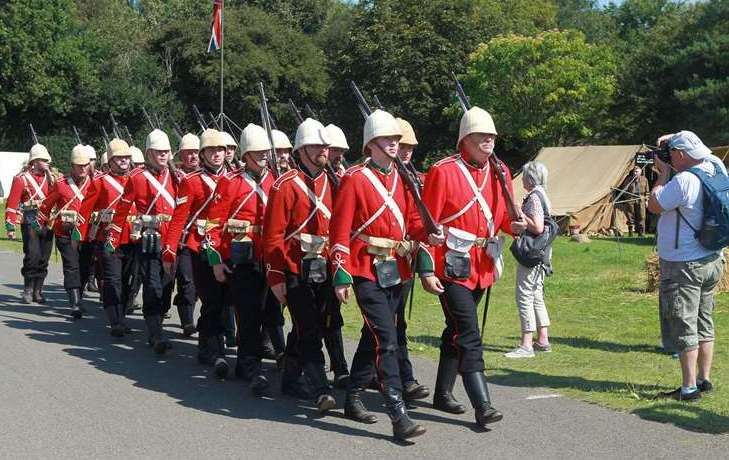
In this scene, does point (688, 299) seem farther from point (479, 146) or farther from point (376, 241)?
point (376, 241)

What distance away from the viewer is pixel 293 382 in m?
8.32

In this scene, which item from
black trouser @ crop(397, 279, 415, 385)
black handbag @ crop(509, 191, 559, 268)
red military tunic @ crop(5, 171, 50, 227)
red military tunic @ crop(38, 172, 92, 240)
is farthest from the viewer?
red military tunic @ crop(5, 171, 50, 227)

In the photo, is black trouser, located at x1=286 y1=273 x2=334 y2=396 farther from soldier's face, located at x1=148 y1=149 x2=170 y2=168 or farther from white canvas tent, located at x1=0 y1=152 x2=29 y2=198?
white canvas tent, located at x1=0 y1=152 x2=29 y2=198

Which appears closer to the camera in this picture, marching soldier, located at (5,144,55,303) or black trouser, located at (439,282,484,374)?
black trouser, located at (439,282,484,374)

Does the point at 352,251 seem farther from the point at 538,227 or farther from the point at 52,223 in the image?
the point at 52,223

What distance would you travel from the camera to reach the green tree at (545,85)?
45281 mm

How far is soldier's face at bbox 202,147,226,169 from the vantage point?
980 centimetres

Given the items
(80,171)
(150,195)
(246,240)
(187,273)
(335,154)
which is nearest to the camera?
(335,154)

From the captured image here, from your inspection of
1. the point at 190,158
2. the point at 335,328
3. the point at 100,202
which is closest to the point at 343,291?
the point at 335,328

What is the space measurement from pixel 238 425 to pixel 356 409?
85 cm

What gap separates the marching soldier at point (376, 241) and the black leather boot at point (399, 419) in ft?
0.04

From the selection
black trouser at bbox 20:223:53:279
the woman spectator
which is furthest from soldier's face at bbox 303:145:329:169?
black trouser at bbox 20:223:53:279

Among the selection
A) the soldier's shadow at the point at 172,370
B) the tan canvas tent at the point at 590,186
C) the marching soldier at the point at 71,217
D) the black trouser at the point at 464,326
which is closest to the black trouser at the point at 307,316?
the soldier's shadow at the point at 172,370

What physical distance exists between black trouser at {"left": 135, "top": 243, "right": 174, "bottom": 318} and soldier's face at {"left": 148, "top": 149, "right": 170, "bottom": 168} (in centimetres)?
91
